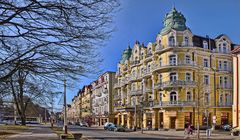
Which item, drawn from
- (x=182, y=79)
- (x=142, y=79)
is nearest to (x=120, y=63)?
(x=142, y=79)

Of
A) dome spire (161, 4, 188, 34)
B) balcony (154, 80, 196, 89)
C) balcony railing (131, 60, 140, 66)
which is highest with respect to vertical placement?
dome spire (161, 4, 188, 34)

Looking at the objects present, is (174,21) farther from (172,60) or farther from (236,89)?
(236,89)

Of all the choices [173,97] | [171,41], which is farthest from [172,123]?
[171,41]

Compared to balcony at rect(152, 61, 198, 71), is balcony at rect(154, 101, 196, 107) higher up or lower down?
lower down

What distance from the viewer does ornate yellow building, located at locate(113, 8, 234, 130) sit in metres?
62.1

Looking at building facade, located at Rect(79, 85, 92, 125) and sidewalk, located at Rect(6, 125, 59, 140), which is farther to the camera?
building facade, located at Rect(79, 85, 92, 125)

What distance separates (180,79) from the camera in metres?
62.4

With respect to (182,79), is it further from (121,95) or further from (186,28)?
(121,95)

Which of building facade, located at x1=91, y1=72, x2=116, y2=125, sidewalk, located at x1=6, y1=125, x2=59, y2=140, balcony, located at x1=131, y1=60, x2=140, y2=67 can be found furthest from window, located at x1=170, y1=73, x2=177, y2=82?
building facade, located at x1=91, y1=72, x2=116, y2=125

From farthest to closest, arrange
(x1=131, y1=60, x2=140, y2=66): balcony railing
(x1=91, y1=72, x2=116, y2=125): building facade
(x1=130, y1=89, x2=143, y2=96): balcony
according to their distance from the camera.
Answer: (x1=91, y1=72, x2=116, y2=125): building facade
(x1=131, y1=60, x2=140, y2=66): balcony railing
(x1=130, y1=89, x2=143, y2=96): balcony

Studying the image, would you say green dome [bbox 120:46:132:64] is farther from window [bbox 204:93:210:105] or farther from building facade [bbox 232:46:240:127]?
Answer: building facade [bbox 232:46:240:127]

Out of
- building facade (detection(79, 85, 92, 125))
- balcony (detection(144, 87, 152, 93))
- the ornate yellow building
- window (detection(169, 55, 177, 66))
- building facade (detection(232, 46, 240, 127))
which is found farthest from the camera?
building facade (detection(79, 85, 92, 125))

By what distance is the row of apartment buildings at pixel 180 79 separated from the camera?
62.1 m

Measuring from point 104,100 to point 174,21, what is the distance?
4757 cm
